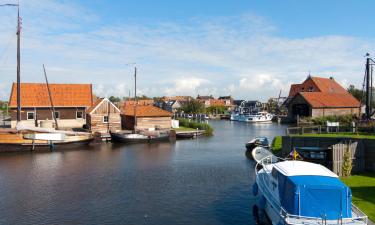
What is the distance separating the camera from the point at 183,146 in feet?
166

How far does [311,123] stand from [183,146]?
37236 millimetres

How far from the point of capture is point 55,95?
196 feet

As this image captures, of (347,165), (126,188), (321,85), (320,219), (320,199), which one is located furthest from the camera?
(321,85)

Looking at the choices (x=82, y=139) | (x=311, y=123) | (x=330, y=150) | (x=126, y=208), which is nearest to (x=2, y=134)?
(x=82, y=139)

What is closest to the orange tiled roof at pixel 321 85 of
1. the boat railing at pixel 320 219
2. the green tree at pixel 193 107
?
the green tree at pixel 193 107

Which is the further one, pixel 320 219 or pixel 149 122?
pixel 149 122

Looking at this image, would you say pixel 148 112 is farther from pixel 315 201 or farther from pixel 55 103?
pixel 315 201

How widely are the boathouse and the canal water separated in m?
13.1

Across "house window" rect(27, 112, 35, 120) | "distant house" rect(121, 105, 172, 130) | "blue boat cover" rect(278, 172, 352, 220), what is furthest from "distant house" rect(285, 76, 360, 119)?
"blue boat cover" rect(278, 172, 352, 220)

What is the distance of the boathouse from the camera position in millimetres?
56031

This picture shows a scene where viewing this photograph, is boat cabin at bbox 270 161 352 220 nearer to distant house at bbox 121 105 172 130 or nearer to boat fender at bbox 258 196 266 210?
boat fender at bbox 258 196 266 210

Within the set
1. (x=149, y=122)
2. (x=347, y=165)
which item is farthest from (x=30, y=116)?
(x=347, y=165)

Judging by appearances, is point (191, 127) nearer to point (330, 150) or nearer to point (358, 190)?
point (330, 150)

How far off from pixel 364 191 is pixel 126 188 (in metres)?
15.8
